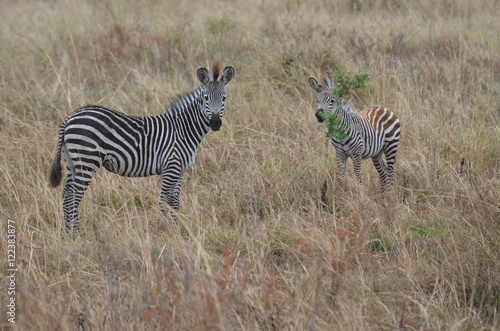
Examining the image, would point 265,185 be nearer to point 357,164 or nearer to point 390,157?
point 357,164

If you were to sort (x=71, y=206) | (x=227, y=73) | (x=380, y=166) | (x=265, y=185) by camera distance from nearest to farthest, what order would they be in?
(x=71, y=206) < (x=227, y=73) < (x=265, y=185) < (x=380, y=166)

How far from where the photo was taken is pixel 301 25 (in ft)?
39.9

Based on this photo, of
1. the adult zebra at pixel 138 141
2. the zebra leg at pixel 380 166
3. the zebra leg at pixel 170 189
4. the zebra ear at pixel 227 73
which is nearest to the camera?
the adult zebra at pixel 138 141

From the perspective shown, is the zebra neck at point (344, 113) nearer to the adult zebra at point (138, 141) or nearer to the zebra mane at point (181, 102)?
the adult zebra at point (138, 141)

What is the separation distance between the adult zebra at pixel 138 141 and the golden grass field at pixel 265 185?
0.98 ft

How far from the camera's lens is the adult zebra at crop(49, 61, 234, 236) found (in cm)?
708

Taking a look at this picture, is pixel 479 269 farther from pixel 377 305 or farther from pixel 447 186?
pixel 447 186

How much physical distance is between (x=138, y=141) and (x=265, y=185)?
136cm

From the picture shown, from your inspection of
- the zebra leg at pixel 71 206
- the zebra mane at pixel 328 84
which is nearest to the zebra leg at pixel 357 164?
the zebra mane at pixel 328 84

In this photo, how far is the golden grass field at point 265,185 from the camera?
203 inches

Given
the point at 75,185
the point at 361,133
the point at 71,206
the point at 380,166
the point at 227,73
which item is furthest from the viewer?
the point at 380,166

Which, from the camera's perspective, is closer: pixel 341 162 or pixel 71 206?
pixel 71 206

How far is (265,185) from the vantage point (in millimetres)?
7863

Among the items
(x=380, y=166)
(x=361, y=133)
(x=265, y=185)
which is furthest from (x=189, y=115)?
(x=380, y=166)
